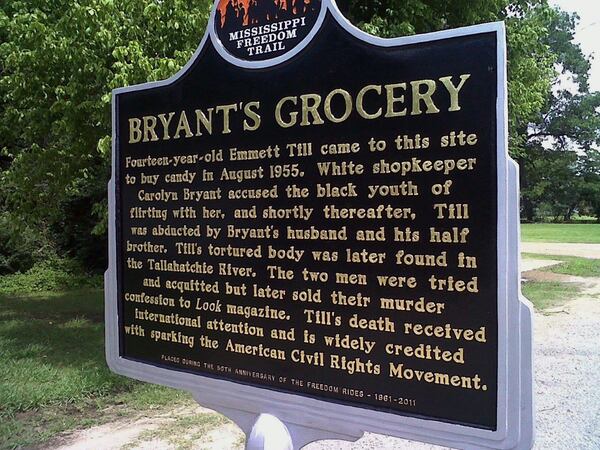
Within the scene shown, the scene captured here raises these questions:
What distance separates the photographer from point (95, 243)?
49.3ft

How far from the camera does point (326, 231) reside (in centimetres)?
241

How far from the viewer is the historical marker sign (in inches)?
82.6

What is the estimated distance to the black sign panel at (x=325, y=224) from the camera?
212 cm

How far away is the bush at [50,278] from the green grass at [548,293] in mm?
9403

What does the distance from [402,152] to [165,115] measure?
48.3 inches

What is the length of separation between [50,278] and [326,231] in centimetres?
1344

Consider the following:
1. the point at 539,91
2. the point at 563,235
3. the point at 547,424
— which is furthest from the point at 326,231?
the point at 563,235

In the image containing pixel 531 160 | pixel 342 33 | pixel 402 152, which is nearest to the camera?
pixel 402 152

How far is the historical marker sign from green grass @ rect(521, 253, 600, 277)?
14886mm

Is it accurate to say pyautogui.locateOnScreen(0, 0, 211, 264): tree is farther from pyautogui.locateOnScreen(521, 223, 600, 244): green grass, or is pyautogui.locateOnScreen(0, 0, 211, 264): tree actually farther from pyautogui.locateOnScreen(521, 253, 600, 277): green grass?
pyautogui.locateOnScreen(521, 223, 600, 244): green grass

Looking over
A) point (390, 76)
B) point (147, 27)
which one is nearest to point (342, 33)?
point (390, 76)

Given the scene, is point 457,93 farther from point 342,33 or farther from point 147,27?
point 147,27

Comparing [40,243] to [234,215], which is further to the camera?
[40,243]

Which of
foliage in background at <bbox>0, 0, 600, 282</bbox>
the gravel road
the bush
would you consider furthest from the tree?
the bush
